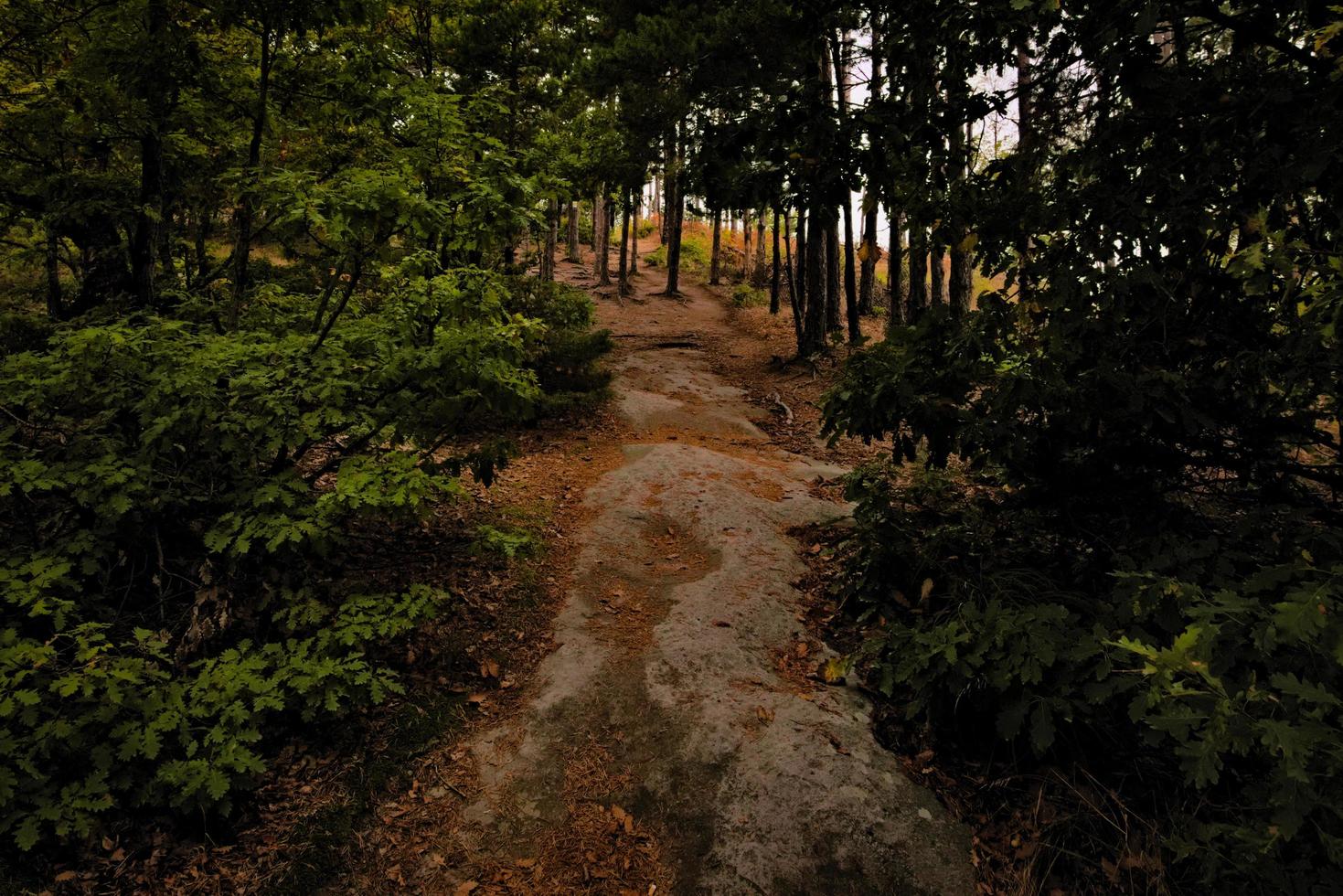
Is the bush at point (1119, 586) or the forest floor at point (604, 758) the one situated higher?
the bush at point (1119, 586)

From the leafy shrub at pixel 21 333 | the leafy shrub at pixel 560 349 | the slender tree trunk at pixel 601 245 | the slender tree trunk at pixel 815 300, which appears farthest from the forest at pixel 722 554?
the slender tree trunk at pixel 601 245

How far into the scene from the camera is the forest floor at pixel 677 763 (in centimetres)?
328

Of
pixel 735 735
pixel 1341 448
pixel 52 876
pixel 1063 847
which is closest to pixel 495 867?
pixel 735 735

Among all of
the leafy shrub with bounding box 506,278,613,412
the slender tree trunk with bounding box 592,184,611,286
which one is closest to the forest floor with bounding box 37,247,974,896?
the leafy shrub with bounding box 506,278,613,412

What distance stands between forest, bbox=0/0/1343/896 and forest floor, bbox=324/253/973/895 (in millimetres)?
27

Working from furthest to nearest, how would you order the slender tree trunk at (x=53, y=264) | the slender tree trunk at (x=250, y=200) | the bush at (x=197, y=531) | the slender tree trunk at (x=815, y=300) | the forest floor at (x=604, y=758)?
the slender tree trunk at (x=815, y=300) → the slender tree trunk at (x=53, y=264) → the slender tree trunk at (x=250, y=200) → the forest floor at (x=604, y=758) → the bush at (x=197, y=531)

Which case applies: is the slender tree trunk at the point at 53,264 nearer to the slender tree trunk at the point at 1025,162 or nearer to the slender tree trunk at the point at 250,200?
the slender tree trunk at the point at 250,200

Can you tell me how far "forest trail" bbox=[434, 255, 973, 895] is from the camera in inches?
129

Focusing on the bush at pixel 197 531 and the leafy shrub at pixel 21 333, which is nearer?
the bush at pixel 197 531

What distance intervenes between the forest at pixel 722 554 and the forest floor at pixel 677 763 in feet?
0.09

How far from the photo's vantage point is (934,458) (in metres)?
3.46

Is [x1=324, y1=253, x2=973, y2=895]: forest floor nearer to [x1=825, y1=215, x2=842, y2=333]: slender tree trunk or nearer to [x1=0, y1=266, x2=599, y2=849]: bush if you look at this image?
[x1=0, y1=266, x2=599, y2=849]: bush

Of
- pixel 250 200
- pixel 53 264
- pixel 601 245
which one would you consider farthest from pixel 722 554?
pixel 601 245

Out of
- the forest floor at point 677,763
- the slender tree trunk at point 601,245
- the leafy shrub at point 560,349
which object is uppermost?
the slender tree trunk at point 601,245
